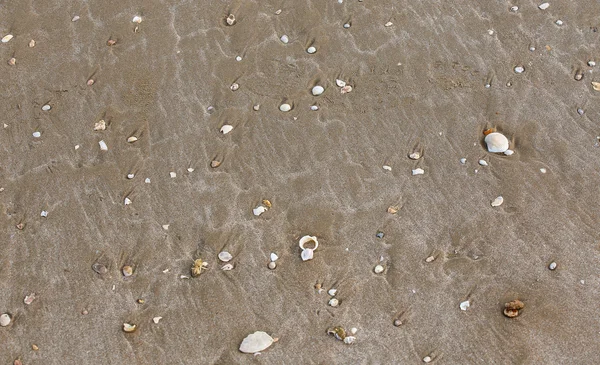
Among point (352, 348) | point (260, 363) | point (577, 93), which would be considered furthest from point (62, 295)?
point (577, 93)

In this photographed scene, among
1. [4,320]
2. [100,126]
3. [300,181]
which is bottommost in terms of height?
[4,320]

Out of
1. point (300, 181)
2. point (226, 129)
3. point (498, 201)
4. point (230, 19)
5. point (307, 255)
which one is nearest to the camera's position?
point (307, 255)

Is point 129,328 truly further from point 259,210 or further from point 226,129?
point 226,129

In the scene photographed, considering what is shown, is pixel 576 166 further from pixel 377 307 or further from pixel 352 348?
pixel 352 348

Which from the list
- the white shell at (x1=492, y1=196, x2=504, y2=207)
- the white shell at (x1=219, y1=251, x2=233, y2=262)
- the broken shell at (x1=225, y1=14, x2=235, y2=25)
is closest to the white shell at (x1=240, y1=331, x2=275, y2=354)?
the white shell at (x1=219, y1=251, x2=233, y2=262)

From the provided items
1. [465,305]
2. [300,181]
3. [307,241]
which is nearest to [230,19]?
[300,181]

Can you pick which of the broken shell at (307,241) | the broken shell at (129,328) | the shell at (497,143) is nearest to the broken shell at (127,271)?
the broken shell at (129,328)

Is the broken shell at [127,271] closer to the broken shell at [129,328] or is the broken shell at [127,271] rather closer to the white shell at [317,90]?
the broken shell at [129,328]

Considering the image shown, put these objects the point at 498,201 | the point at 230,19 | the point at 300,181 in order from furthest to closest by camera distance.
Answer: the point at 230,19, the point at 300,181, the point at 498,201
